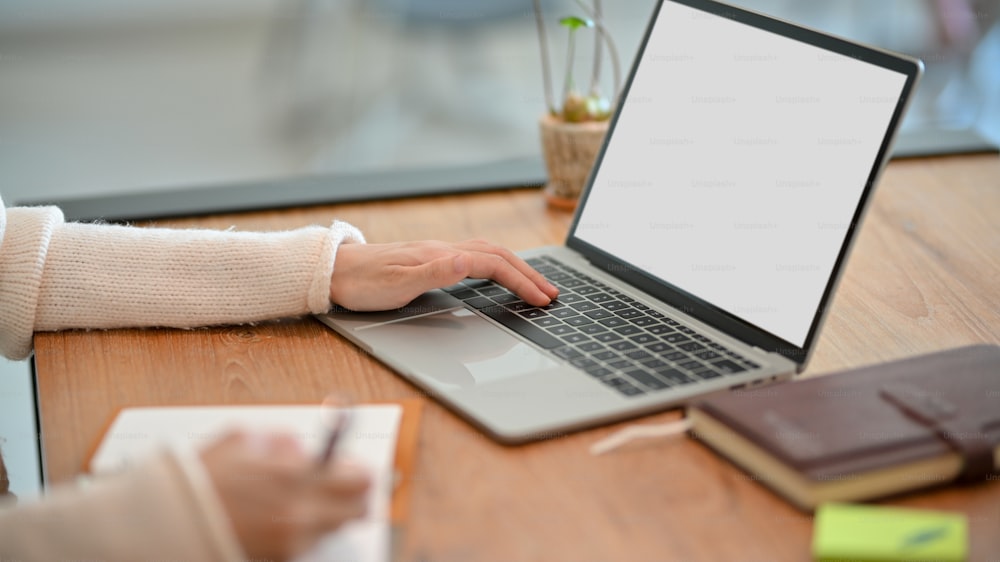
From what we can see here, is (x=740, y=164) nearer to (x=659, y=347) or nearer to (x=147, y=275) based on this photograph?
(x=659, y=347)

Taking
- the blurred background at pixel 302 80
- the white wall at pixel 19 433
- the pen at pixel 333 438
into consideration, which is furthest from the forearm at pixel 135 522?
the blurred background at pixel 302 80

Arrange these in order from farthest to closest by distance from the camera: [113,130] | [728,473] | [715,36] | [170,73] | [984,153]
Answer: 1. [170,73]
2. [113,130]
3. [984,153]
4. [715,36]
5. [728,473]

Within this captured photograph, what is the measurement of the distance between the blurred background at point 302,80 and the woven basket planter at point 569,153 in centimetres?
163

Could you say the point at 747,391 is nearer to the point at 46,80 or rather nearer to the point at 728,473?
the point at 728,473

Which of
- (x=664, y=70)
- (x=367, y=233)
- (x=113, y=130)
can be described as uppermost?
(x=664, y=70)

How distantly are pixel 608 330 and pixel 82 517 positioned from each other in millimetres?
482

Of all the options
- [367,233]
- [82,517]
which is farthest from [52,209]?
[82,517]

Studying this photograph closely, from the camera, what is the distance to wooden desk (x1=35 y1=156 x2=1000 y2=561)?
0.66 metres

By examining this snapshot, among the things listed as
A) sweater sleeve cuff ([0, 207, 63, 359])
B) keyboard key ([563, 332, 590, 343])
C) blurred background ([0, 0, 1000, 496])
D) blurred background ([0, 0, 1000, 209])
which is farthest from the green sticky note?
blurred background ([0, 0, 1000, 496])

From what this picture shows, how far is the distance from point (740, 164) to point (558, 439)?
1.17 ft

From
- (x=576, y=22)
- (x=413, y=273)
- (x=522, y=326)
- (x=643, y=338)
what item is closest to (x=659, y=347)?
(x=643, y=338)

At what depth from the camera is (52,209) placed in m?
1.01

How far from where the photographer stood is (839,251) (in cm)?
84

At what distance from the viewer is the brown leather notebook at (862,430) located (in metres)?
0.67
